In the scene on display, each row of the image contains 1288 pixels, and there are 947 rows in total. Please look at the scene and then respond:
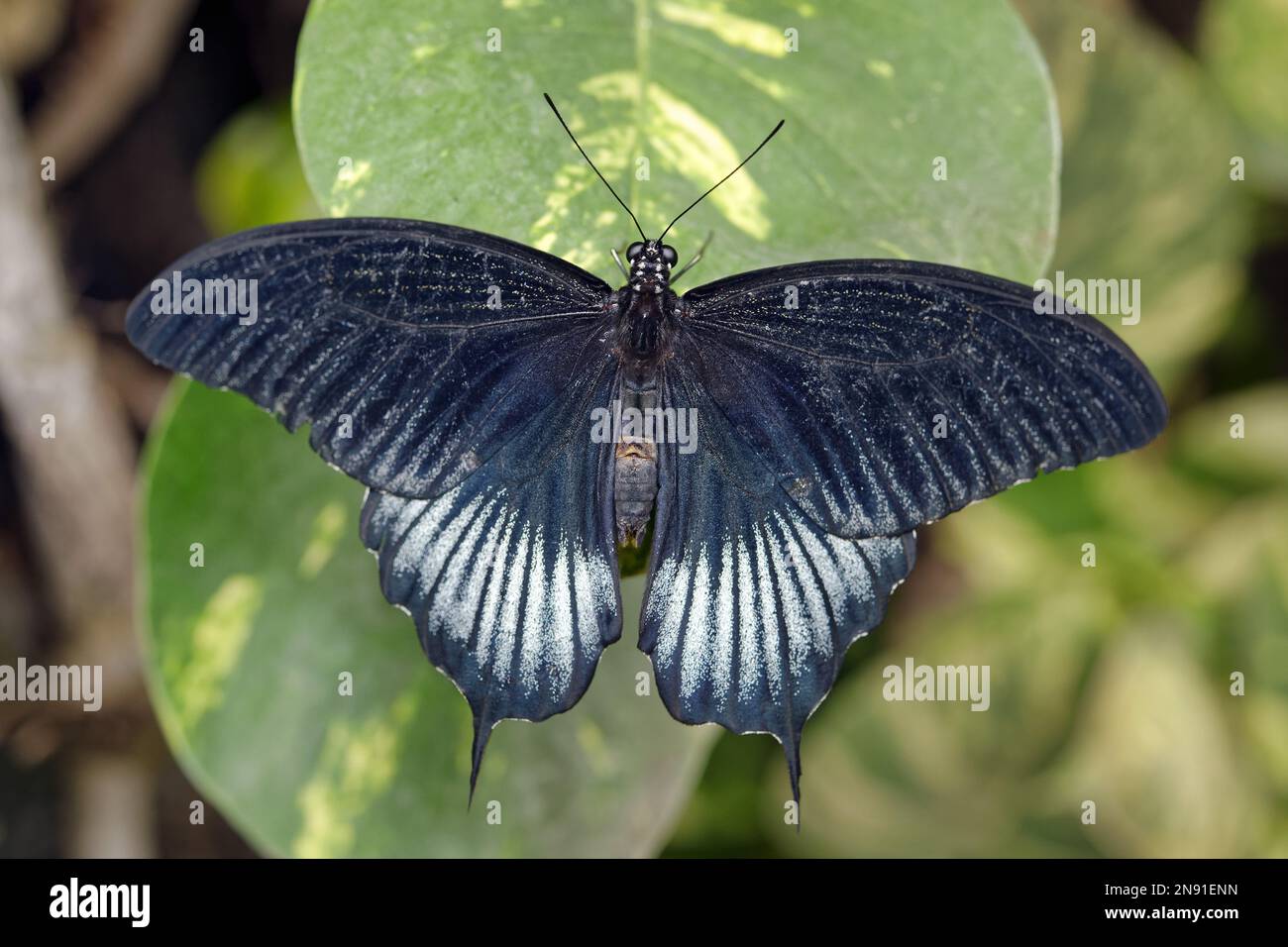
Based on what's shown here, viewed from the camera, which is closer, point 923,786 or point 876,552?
point 876,552

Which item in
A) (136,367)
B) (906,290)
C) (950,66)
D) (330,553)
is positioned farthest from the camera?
(136,367)

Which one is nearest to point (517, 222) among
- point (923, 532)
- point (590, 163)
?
point (590, 163)

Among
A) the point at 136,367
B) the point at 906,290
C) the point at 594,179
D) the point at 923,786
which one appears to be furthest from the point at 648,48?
the point at 923,786

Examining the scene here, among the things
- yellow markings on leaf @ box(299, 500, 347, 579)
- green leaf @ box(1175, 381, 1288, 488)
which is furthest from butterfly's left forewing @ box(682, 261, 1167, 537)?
green leaf @ box(1175, 381, 1288, 488)

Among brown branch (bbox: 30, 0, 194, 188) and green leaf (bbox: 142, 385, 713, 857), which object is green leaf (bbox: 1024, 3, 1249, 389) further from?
brown branch (bbox: 30, 0, 194, 188)

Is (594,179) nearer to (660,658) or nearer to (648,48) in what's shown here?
(648,48)

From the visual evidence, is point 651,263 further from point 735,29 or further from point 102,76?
point 102,76

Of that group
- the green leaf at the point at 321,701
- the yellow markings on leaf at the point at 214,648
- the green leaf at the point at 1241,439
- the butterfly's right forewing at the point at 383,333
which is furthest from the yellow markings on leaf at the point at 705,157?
the green leaf at the point at 1241,439
